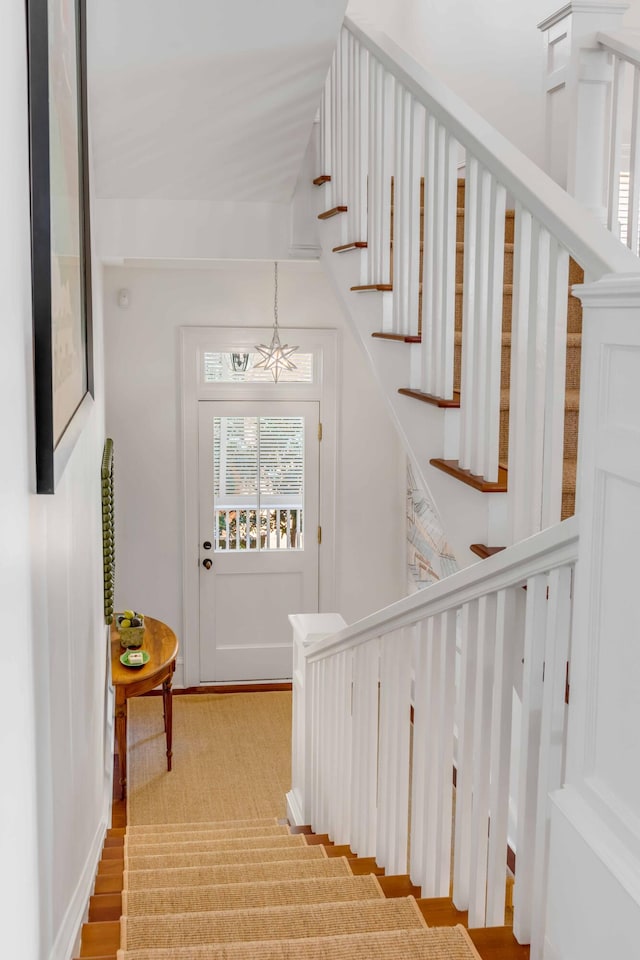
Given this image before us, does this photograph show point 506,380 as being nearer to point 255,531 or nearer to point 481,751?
point 481,751

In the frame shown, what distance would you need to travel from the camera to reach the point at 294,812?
4.02 meters

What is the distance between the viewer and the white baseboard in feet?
12.8

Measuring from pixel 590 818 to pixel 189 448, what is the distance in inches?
191

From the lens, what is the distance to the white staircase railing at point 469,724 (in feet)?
5.57

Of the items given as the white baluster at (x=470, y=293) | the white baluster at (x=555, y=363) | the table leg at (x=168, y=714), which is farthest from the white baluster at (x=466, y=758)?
the table leg at (x=168, y=714)

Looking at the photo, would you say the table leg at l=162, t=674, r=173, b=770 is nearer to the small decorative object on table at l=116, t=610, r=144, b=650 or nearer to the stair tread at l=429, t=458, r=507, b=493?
the small decorative object on table at l=116, t=610, r=144, b=650

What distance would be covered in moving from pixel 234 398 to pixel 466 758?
440 centimetres

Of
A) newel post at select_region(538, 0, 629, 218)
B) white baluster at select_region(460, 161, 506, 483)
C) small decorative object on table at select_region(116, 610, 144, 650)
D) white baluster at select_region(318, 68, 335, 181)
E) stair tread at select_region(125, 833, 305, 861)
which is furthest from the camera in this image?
small decorative object on table at select_region(116, 610, 144, 650)

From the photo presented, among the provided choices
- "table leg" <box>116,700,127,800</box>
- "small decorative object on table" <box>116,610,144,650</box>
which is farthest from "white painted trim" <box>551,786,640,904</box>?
"small decorative object on table" <box>116,610,144,650</box>

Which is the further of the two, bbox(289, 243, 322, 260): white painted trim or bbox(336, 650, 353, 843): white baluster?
bbox(289, 243, 322, 260): white painted trim

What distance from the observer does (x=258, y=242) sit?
3.88m

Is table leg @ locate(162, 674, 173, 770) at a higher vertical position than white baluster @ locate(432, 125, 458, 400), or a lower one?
lower

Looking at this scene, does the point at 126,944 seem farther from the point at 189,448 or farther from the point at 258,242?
the point at 189,448

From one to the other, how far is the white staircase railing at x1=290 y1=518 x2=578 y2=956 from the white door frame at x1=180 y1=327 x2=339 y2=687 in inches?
126
